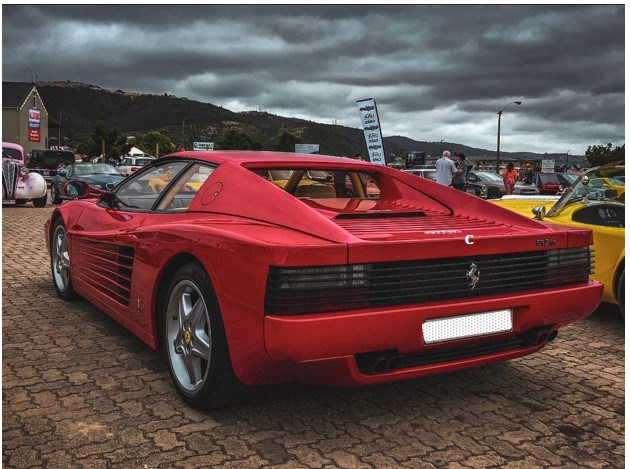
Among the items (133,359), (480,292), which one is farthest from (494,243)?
(133,359)

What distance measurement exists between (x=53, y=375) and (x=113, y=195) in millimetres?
1431

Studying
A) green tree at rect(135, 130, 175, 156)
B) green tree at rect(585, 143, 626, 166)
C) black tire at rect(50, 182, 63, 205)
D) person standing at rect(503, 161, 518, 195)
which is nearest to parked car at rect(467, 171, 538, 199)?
person standing at rect(503, 161, 518, 195)

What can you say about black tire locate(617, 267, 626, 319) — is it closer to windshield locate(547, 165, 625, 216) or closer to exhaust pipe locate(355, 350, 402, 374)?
windshield locate(547, 165, 625, 216)

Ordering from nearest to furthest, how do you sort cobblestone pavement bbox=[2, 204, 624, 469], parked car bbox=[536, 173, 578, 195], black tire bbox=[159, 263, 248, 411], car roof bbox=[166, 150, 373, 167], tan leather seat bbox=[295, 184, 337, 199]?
cobblestone pavement bbox=[2, 204, 624, 469], black tire bbox=[159, 263, 248, 411], car roof bbox=[166, 150, 373, 167], tan leather seat bbox=[295, 184, 337, 199], parked car bbox=[536, 173, 578, 195]

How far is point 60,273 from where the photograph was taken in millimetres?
5312

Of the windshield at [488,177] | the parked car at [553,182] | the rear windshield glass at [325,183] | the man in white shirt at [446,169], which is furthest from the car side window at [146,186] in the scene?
the windshield at [488,177]

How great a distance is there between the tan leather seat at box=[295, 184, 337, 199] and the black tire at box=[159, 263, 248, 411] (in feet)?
3.44

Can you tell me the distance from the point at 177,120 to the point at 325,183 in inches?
6136

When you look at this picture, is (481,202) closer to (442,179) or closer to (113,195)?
(113,195)

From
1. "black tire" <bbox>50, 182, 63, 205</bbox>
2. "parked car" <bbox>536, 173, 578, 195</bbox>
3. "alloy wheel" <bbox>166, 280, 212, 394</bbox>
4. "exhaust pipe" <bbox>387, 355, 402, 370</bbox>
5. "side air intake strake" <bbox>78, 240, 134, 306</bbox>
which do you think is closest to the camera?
"exhaust pipe" <bbox>387, 355, 402, 370</bbox>

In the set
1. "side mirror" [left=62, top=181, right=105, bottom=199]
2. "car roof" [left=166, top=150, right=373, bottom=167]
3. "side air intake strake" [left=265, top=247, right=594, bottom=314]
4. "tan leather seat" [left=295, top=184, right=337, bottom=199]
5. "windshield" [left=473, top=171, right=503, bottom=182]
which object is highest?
"windshield" [left=473, top=171, right=503, bottom=182]

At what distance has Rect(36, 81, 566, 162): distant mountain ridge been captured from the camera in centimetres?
13700

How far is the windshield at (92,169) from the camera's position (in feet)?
60.4

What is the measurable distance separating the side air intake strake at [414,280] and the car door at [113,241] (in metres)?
1.44
